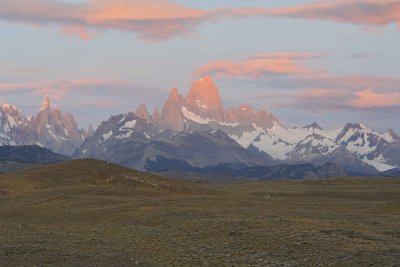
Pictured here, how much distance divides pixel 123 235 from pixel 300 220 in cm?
1645

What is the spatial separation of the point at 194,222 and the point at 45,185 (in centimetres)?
5628

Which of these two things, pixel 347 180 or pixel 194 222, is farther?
pixel 347 180

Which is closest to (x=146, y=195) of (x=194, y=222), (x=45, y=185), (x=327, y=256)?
(x=45, y=185)

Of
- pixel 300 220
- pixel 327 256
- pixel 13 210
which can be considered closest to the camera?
pixel 327 256

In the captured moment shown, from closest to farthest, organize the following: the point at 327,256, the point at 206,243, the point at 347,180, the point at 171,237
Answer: the point at 327,256 < the point at 206,243 < the point at 171,237 < the point at 347,180

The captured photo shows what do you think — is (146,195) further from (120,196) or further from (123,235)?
(123,235)

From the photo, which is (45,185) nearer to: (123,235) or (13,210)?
(13,210)

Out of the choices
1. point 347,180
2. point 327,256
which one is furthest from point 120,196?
point 347,180

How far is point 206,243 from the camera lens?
152ft

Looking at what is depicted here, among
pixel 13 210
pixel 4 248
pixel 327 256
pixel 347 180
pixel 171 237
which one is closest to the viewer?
pixel 327 256

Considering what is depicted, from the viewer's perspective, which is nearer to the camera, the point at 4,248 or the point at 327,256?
the point at 327,256

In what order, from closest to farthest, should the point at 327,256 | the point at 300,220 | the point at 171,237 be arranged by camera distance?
the point at 327,256
the point at 171,237
the point at 300,220

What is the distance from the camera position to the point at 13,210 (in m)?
71.4

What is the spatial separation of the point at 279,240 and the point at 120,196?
4858 cm
